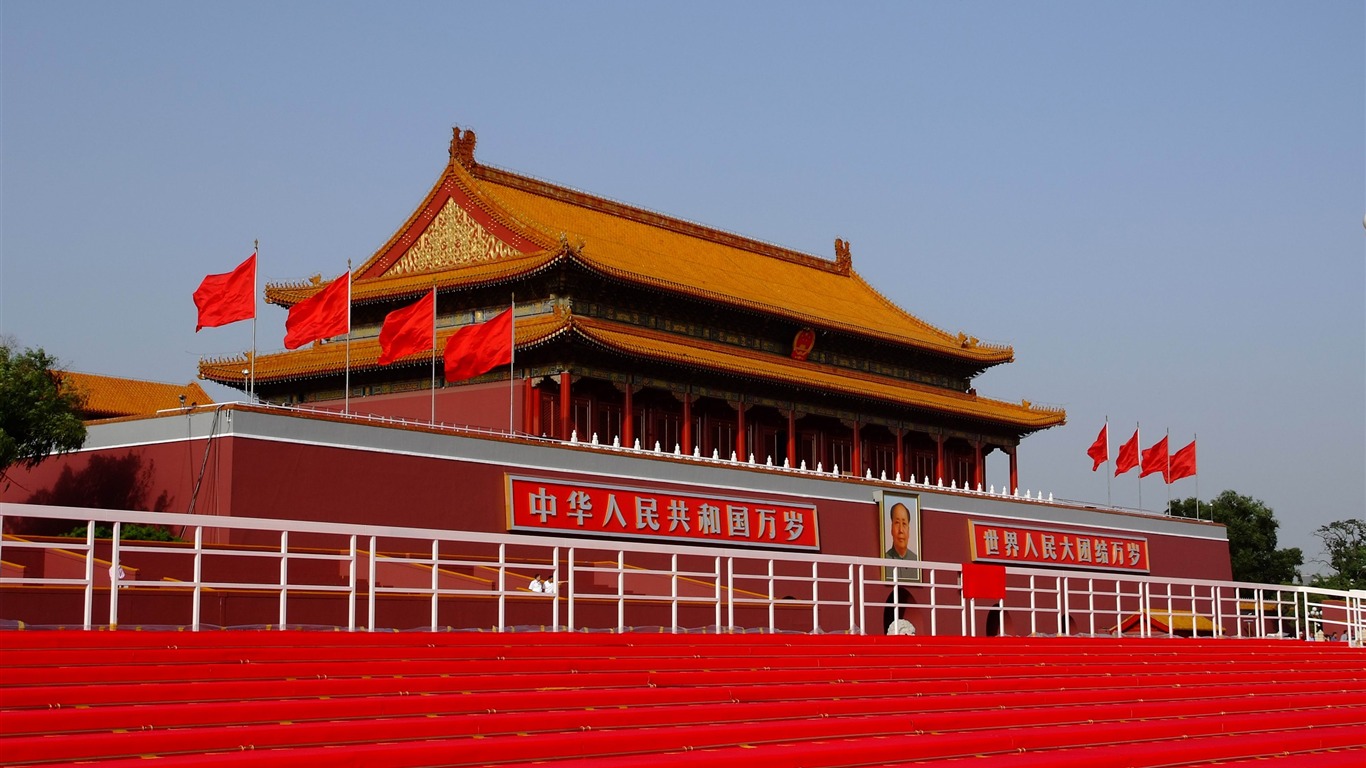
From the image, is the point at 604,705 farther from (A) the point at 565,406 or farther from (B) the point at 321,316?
(A) the point at 565,406

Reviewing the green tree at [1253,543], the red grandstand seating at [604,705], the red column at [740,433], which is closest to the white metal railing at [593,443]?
the red column at [740,433]

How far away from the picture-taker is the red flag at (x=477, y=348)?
88.8 ft

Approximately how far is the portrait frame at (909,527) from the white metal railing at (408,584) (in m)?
2.92

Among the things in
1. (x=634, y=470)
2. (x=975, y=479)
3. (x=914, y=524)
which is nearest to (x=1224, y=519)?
(x=975, y=479)

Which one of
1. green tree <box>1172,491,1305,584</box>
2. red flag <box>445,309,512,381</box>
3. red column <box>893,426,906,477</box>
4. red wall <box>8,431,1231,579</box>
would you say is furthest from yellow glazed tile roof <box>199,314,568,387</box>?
green tree <box>1172,491,1305,584</box>

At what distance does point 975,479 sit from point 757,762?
3330 cm

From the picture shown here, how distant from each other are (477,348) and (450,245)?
6.93 metres

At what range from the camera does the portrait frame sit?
1336 inches

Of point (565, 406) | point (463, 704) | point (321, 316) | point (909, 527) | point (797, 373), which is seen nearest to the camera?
point (463, 704)

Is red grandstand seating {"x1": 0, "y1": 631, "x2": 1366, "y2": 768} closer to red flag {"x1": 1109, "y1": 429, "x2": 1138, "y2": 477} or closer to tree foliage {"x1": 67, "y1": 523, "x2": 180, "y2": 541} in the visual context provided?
tree foliage {"x1": 67, "y1": 523, "x2": 180, "y2": 541}

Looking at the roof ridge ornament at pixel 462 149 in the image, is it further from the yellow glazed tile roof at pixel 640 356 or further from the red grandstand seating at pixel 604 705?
the red grandstand seating at pixel 604 705

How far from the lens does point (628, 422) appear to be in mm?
30719

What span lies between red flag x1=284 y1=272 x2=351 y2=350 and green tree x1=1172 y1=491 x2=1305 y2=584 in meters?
43.3

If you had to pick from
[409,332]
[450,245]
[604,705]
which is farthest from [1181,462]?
[604,705]
